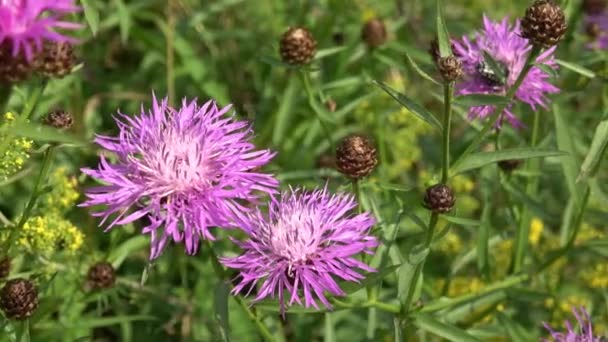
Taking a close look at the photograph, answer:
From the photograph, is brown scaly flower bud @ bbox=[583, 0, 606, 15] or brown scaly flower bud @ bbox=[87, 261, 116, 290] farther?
brown scaly flower bud @ bbox=[583, 0, 606, 15]

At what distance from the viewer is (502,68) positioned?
269cm

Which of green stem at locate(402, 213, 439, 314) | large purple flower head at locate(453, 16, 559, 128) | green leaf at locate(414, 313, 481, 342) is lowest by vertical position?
green leaf at locate(414, 313, 481, 342)

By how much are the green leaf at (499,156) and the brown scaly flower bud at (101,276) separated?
3.78 ft

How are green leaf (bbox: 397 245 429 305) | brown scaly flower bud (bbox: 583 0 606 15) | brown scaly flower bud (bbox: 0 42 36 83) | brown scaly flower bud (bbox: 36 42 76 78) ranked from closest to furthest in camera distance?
brown scaly flower bud (bbox: 0 42 36 83), brown scaly flower bud (bbox: 36 42 76 78), green leaf (bbox: 397 245 429 305), brown scaly flower bud (bbox: 583 0 606 15)

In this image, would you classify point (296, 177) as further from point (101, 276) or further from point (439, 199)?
point (439, 199)

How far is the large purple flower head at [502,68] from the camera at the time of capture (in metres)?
2.71

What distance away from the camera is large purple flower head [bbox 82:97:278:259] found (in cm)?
213

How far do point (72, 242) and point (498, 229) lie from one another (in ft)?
5.41

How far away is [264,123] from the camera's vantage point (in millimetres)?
4086

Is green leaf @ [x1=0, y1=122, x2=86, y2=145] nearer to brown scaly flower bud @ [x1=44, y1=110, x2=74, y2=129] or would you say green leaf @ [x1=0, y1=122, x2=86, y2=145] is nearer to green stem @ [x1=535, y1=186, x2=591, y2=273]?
brown scaly flower bud @ [x1=44, y1=110, x2=74, y2=129]

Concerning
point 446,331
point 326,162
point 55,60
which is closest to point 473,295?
point 446,331

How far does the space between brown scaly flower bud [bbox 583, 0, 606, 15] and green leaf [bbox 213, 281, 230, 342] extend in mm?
2482

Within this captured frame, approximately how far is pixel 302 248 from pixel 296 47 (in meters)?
0.99

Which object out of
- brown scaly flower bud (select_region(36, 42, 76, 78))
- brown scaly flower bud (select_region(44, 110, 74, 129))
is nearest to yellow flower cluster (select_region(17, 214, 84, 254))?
brown scaly flower bud (select_region(44, 110, 74, 129))
